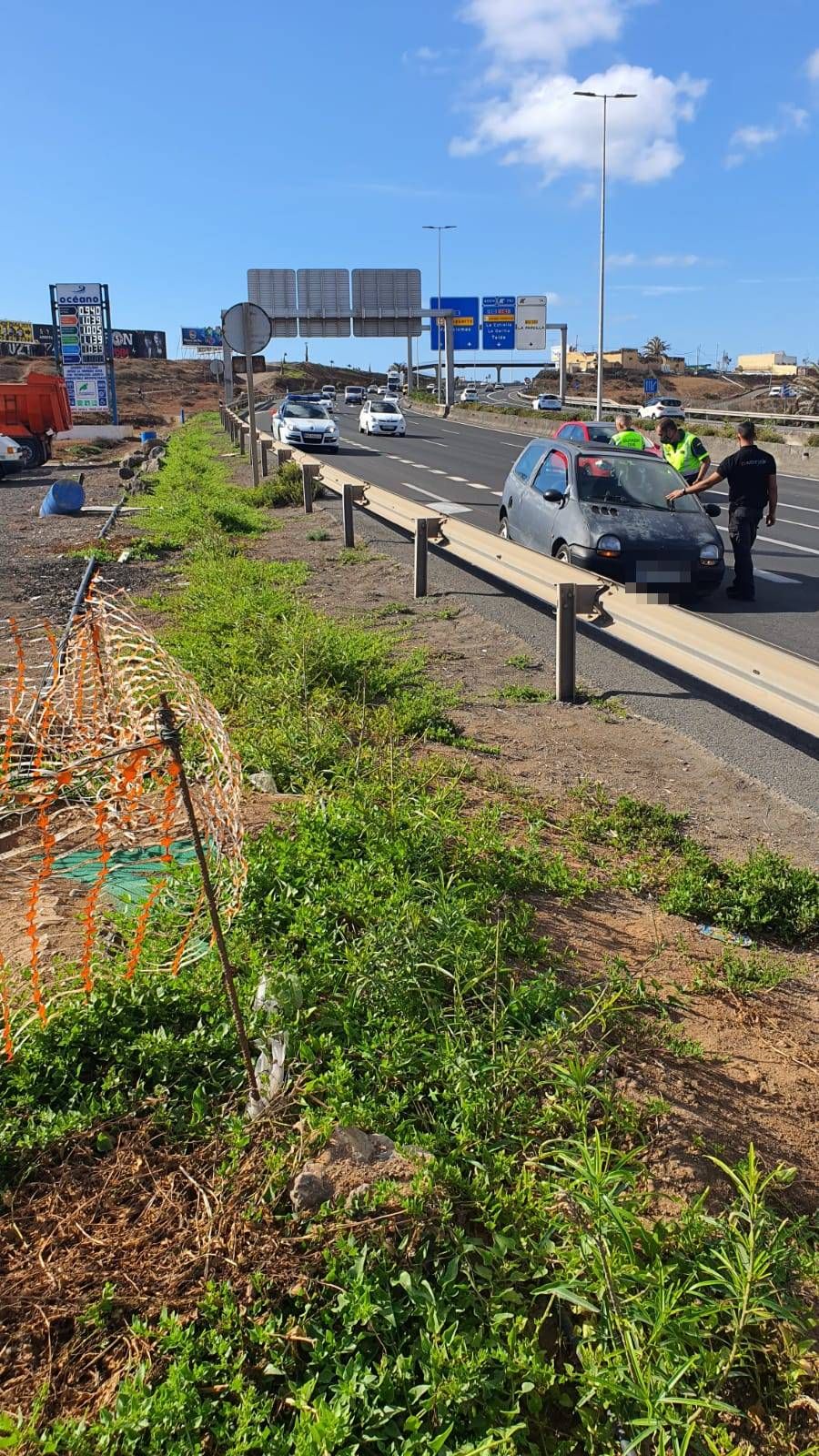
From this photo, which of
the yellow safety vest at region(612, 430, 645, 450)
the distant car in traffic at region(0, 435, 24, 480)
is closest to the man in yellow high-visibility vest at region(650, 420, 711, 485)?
the yellow safety vest at region(612, 430, 645, 450)

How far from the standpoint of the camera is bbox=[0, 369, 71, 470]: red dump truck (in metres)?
30.5

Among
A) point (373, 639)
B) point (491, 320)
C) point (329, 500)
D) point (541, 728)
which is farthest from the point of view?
point (491, 320)

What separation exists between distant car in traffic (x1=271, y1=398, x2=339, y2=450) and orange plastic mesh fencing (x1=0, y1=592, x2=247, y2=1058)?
28.5m

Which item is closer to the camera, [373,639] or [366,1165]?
[366,1165]

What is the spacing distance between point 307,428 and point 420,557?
2240 centimetres

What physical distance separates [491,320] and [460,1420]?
296 ft

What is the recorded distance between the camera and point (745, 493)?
11.0 metres

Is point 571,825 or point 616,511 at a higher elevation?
point 616,511

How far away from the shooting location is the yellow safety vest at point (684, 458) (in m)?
12.0

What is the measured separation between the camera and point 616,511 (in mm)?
10508

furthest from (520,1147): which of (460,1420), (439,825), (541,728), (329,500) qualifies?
(329,500)

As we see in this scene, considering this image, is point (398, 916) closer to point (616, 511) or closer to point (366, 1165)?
point (366, 1165)

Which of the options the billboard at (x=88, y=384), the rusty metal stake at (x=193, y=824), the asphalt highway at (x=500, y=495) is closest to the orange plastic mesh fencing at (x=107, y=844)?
the rusty metal stake at (x=193, y=824)

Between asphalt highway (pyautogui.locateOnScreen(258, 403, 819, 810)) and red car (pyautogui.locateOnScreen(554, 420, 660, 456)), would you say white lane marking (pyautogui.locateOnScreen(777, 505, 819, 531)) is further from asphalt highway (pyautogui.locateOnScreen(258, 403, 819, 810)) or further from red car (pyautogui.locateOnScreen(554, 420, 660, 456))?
red car (pyautogui.locateOnScreen(554, 420, 660, 456))
